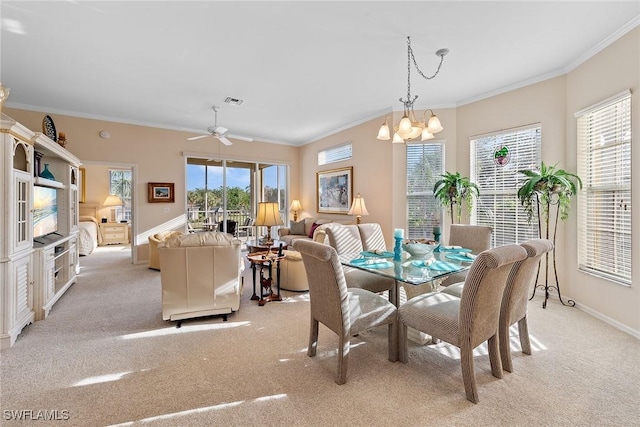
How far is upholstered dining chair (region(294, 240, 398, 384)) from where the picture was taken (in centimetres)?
191

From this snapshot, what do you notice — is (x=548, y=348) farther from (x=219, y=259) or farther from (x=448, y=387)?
(x=219, y=259)

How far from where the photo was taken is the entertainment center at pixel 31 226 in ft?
8.02

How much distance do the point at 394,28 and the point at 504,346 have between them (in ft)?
9.25

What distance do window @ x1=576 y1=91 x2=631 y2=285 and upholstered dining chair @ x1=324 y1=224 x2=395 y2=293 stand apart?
2.38 metres

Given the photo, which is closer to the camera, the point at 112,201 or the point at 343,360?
the point at 343,360

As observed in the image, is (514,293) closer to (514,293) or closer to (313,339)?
(514,293)

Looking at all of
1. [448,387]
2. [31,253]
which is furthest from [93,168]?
[448,387]

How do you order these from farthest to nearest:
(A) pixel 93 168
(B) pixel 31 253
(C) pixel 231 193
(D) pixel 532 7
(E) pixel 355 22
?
(A) pixel 93 168 < (C) pixel 231 193 < (B) pixel 31 253 < (E) pixel 355 22 < (D) pixel 532 7

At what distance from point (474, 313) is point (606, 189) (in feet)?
8.50

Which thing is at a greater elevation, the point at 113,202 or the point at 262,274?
the point at 113,202

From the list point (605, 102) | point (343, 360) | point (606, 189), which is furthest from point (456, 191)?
point (343, 360)

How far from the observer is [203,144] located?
636 centimetres

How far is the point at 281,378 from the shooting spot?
2.01 metres

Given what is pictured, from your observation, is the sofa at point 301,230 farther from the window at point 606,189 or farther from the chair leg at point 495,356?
the chair leg at point 495,356
